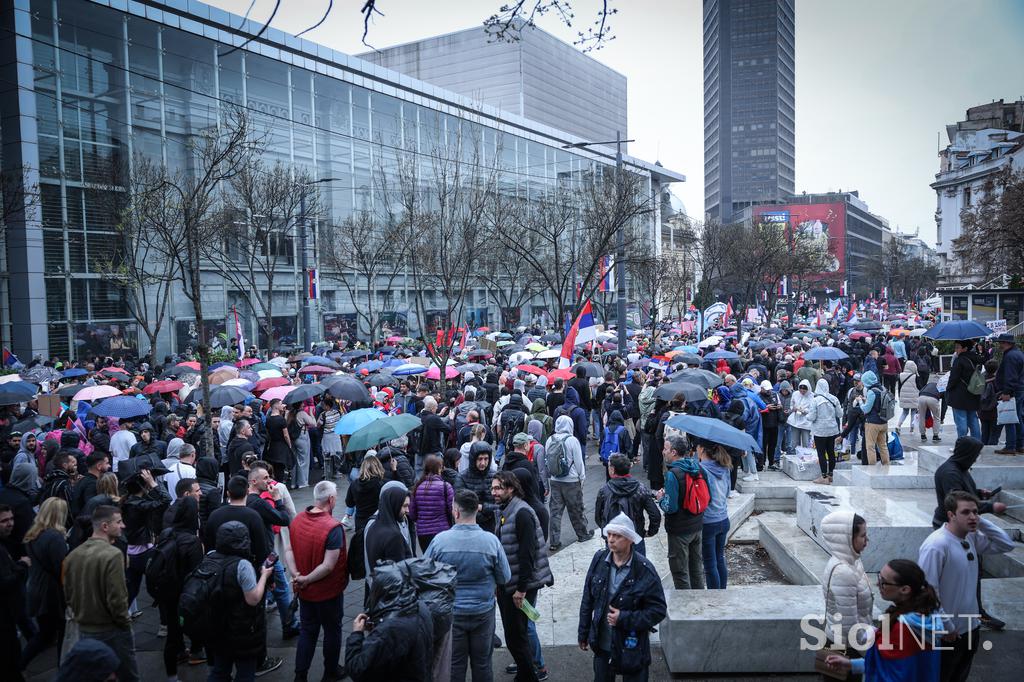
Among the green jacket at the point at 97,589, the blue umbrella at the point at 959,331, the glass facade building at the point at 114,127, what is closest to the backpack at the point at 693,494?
the green jacket at the point at 97,589

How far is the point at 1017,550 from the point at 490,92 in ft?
319

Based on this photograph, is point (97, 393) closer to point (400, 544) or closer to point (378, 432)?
point (378, 432)

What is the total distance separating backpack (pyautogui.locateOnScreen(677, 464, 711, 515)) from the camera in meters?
6.10

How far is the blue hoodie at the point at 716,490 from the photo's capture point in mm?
6488

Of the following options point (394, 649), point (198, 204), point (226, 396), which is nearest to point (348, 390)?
point (226, 396)

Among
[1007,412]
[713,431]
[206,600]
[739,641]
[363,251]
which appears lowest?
[739,641]

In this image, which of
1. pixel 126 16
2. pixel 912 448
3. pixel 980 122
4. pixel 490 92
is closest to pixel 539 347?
pixel 912 448

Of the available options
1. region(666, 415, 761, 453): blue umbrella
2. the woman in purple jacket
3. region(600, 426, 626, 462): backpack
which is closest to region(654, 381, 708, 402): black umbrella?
region(600, 426, 626, 462): backpack

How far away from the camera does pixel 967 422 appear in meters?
10.9

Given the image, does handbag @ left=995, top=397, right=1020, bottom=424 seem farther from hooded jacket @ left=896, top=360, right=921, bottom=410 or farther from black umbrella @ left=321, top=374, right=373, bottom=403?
black umbrella @ left=321, top=374, right=373, bottom=403

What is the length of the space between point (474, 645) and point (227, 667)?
69.6 inches

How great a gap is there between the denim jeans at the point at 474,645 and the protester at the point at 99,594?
2.31 m

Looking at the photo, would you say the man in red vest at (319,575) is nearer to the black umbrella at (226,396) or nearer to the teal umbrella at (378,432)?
the teal umbrella at (378,432)

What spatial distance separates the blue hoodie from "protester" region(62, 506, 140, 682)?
15.6ft
